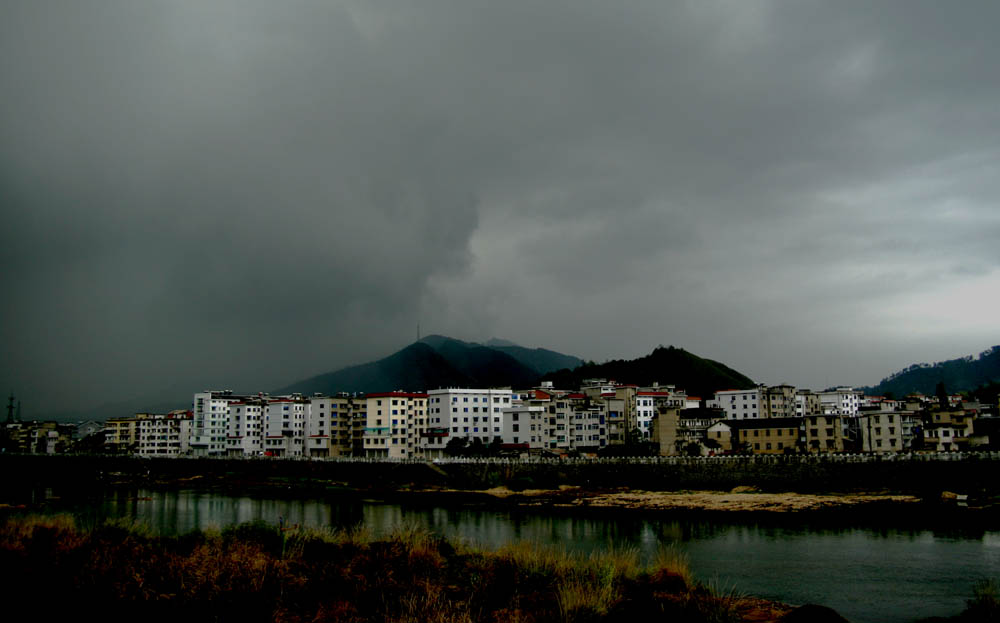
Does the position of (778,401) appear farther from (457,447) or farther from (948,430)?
(457,447)

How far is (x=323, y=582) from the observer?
14.4 metres

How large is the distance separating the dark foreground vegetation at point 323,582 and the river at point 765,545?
105 inches

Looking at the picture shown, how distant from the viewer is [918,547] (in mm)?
31172

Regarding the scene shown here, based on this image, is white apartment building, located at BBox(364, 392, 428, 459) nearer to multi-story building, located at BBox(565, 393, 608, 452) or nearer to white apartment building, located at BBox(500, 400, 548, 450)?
white apartment building, located at BBox(500, 400, 548, 450)

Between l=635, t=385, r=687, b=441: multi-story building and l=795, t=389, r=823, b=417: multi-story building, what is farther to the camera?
l=795, t=389, r=823, b=417: multi-story building

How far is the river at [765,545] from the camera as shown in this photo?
877 inches

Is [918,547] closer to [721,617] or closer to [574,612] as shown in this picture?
[721,617]

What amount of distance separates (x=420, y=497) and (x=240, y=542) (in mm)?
44795

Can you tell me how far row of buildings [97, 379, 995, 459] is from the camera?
244 feet

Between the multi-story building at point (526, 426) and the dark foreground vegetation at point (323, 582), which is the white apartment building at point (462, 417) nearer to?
the multi-story building at point (526, 426)

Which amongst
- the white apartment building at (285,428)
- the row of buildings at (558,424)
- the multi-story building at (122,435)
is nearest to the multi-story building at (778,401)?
the row of buildings at (558,424)

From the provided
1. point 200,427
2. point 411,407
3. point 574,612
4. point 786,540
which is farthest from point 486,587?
point 200,427

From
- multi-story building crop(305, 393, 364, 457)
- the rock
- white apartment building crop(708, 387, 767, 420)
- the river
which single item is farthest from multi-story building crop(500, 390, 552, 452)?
the rock

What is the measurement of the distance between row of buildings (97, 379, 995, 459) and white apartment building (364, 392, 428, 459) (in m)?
0.12
